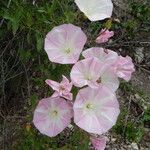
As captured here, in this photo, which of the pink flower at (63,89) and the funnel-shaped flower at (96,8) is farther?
the funnel-shaped flower at (96,8)

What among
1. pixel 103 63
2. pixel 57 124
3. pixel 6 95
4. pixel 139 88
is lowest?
pixel 139 88

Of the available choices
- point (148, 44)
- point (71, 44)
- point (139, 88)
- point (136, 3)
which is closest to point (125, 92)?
point (139, 88)

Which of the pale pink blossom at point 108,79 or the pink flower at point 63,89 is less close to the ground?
the pink flower at point 63,89

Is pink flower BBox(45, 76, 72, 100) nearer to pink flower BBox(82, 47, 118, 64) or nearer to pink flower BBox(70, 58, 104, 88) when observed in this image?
pink flower BBox(70, 58, 104, 88)

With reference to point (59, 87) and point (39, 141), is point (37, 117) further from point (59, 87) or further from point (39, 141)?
point (39, 141)

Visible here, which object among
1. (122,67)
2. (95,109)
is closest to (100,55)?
(122,67)

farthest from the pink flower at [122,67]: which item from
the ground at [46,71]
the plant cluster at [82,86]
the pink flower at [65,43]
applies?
the ground at [46,71]

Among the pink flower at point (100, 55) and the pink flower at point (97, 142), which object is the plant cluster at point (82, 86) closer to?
the pink flower at point (100, 55)
